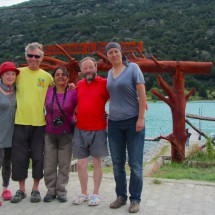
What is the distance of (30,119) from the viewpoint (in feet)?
12.4

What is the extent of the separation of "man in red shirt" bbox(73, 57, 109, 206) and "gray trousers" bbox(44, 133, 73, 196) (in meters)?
0.16

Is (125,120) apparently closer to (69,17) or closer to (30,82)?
(30,82)

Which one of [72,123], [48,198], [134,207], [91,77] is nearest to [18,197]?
[48,198]

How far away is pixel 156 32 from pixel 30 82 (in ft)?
138

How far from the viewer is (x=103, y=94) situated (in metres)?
3.68

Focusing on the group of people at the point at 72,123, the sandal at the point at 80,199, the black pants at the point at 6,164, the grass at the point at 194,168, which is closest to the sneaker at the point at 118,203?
the group of people at the point at 72,123

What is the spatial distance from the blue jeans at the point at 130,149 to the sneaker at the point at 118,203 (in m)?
0.13

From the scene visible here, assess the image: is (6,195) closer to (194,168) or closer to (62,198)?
(62,198)

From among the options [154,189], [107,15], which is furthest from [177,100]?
[107,15]

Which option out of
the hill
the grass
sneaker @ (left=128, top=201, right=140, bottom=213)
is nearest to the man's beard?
sneaker @ (left=128, top=201, right=140, bottom=213)

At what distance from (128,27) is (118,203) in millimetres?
45377

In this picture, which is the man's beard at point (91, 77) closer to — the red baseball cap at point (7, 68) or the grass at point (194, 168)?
the red baseball cap at point (7, 68)

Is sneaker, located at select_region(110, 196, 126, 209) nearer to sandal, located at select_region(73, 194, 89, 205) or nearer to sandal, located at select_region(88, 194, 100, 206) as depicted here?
sandal, located at select_region(88, 194, 100, 206)

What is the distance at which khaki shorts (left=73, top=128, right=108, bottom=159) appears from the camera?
366 cm
